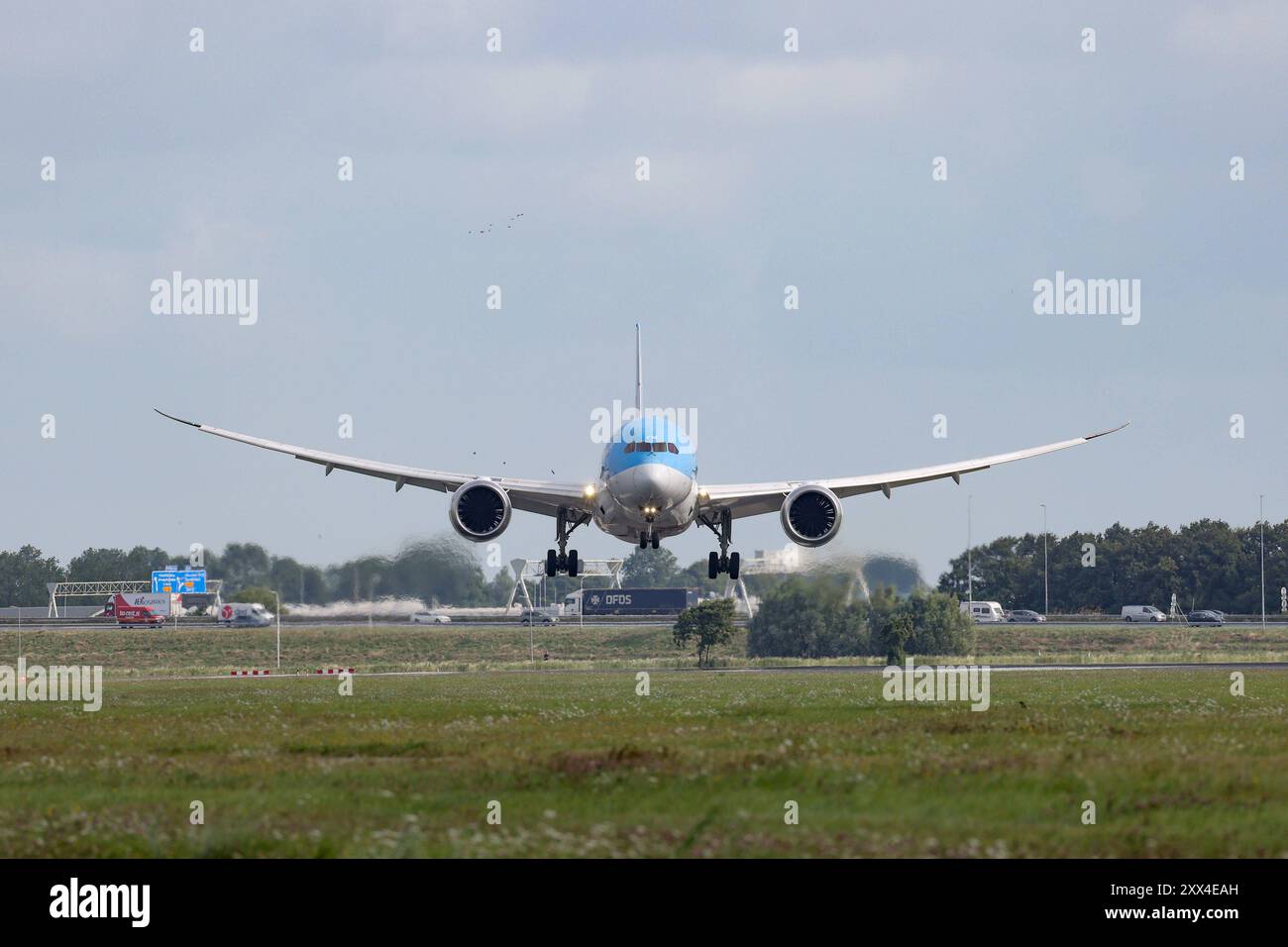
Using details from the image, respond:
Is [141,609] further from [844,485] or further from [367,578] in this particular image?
[844,485]

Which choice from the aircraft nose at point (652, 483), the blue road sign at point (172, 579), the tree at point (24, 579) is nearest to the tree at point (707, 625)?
the aircraft nose at point (652, 483)

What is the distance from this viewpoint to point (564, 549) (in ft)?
187

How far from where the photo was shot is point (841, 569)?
80.9 m

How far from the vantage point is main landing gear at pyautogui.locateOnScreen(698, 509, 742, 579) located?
56281mm

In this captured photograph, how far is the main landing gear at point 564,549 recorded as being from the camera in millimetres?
56375

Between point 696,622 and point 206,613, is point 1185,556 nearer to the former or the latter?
point 696,622

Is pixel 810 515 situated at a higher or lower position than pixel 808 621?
higher

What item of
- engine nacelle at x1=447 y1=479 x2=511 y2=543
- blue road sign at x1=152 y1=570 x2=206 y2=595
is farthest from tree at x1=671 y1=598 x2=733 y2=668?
blue road sign at x1=152 y1=570 x2=206 y2=595

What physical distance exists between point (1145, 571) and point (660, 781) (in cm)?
14061

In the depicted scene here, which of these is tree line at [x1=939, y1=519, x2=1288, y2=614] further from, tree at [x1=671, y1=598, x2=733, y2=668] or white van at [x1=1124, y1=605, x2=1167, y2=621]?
tree at [x1=671, y1=598, x2=733, y2=668]

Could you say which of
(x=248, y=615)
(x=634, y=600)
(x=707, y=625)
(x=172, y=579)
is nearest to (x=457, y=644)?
(x=707, y=625)

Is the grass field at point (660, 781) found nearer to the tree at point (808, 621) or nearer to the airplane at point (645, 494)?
the airplane at point (645, 494)

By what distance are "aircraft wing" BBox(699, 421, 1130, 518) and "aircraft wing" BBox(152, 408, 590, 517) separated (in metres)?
4.73

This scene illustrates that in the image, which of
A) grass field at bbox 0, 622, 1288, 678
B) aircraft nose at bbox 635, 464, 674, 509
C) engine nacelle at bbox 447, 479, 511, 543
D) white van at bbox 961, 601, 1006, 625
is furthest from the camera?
white van at bbox 961, 601, 1006, 625
